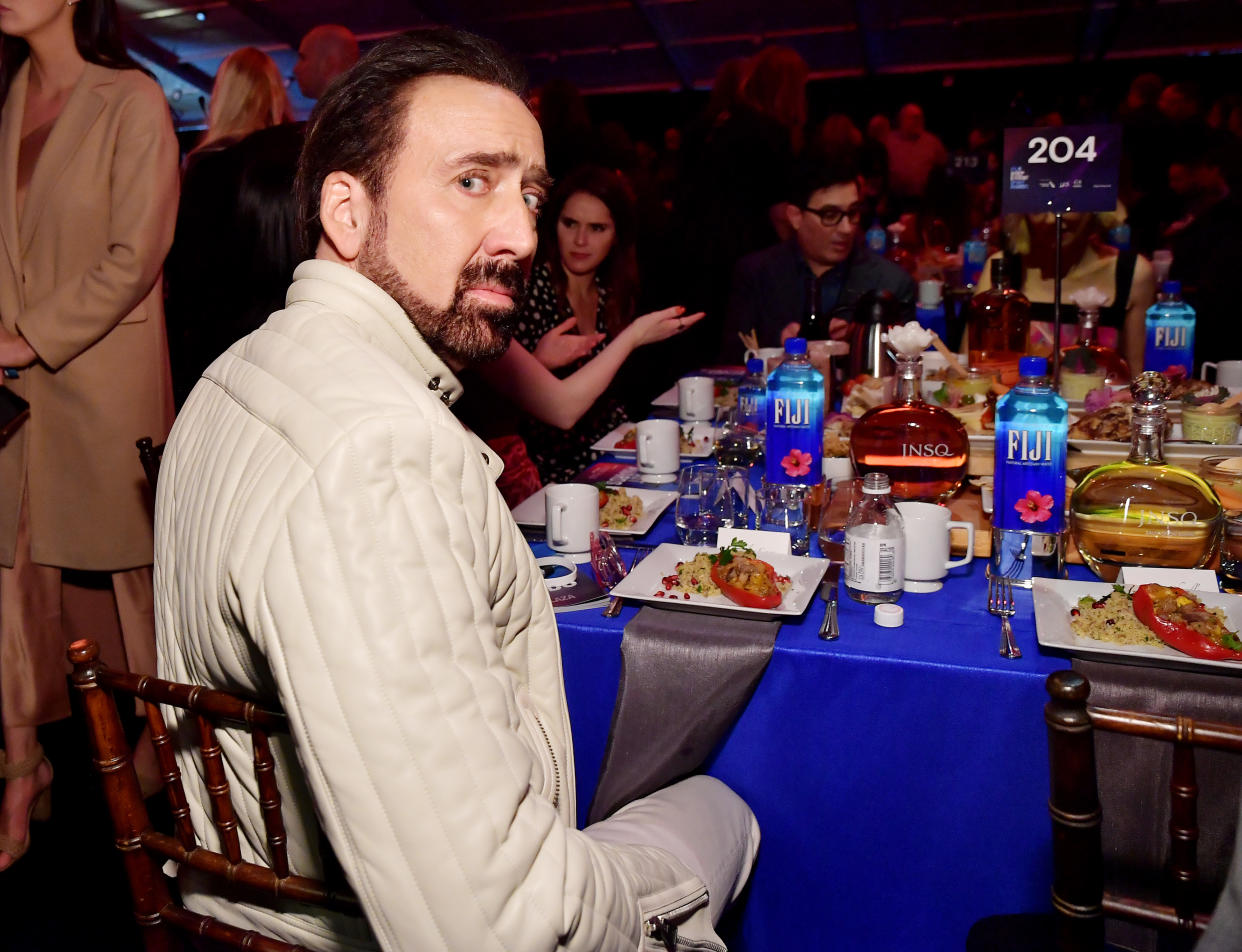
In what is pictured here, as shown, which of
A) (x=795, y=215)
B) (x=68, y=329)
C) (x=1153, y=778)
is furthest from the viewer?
(x=795, y=215)

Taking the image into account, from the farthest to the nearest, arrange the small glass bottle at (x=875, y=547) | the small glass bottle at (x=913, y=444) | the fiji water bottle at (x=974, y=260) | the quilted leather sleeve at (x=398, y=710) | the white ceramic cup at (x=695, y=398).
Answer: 1. the fiji water bottle at (x=974, y=260)
2. the white ceramic cup at (x=695, y=398)
3. the small glass bottle at (x=913, y=444)
4. the small glass bottle at (x=875, y=547)
5. the quilted leather sleeve at (x=398, y=710)

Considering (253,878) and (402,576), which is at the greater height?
(402,576)

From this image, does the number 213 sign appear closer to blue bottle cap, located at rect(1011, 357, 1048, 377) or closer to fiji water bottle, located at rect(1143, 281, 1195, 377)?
blue bottle cap, located at rect(1011, 357, 1048, 377)

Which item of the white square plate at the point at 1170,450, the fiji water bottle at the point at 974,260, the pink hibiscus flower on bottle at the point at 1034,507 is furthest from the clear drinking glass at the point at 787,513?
the fiji water bottle at the point at 974,260

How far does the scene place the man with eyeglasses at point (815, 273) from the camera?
Answer: 132 inches

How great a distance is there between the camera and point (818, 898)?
1.40 m

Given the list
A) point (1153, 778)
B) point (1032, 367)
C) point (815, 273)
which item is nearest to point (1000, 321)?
point (815, 273)

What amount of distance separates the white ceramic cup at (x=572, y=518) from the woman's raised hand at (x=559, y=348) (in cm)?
115

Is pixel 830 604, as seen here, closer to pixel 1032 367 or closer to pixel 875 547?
pixel 875 547

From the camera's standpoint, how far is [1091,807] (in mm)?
881

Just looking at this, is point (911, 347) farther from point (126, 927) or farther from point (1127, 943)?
point (126, 927)

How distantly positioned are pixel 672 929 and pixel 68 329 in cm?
191

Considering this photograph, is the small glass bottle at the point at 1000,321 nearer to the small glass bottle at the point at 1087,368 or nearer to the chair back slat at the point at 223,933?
the small glass bottle at the point at 1087,368

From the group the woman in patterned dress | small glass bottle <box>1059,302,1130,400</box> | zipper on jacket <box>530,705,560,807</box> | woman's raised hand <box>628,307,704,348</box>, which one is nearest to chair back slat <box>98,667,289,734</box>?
zipper on jacket <box>530,705,560,807</box>
